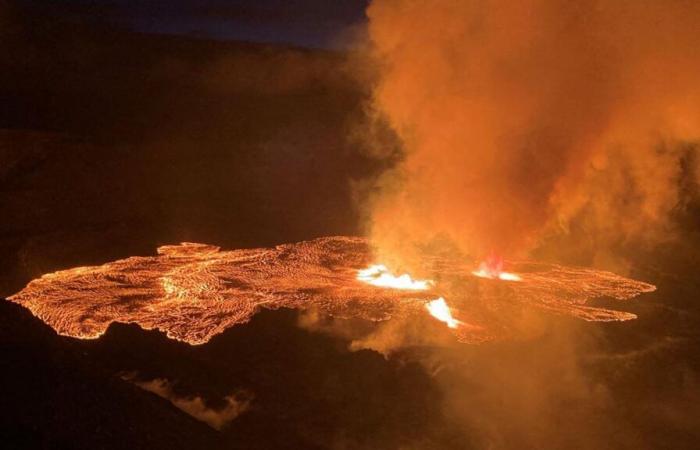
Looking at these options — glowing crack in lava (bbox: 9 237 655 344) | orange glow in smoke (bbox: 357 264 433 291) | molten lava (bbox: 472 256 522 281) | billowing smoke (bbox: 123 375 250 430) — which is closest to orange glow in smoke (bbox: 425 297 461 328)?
glowing crack in lava (bbox: 9 237 655 344)

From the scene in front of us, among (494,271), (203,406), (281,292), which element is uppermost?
(494,271)

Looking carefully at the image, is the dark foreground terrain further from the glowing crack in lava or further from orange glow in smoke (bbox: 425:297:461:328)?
orange glow in smoke (bbox: 425:297:461:328)

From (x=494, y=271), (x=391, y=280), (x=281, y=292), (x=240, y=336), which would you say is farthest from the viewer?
(x=494, y=271)

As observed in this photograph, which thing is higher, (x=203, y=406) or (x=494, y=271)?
(x=494, y=271)

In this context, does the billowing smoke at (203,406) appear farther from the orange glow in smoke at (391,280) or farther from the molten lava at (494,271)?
the molten lava at (494,271)

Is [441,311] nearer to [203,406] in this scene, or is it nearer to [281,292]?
[281,292]

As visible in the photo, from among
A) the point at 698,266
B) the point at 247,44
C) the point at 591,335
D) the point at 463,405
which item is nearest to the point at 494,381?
the point at 463,405

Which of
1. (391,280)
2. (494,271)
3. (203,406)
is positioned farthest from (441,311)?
(203,406)
